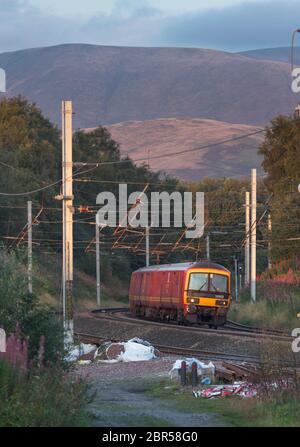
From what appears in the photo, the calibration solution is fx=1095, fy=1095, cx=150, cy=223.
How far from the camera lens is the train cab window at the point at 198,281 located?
44219mm

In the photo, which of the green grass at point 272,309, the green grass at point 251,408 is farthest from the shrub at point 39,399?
the green grass at point 272,309

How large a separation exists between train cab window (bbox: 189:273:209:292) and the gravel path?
17783mm

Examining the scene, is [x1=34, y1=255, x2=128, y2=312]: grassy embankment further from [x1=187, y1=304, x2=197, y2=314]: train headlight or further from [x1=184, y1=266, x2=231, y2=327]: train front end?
[x1=187, y1=304, x2=197, y2=314]: train headlight

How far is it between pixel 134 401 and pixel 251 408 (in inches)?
108

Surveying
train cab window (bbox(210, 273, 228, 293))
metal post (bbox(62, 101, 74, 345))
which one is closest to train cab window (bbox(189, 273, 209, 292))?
train cab window (bbox(210, 273, 228, 293))

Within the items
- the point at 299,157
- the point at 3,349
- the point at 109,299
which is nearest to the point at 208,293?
the point at 299,157

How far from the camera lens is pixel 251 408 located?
16391 millimetres

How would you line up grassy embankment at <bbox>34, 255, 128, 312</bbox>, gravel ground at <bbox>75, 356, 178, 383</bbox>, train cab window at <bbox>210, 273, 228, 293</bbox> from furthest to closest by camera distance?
grassy embankment at <bbox>34, 255, 128, 312</bbox>, train cab window at <bbox>210, 273, 228, 293</bbox>, gravel ground at <bbox>75, 356, 178, 383</bbox>

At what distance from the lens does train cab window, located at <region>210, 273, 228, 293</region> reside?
44656mm

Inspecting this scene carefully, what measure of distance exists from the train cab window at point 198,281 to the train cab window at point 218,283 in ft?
1.04

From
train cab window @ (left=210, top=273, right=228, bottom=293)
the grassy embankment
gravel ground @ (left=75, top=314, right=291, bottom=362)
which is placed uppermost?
train cab window @ (left=210, top=273, right=228, bottom=293)

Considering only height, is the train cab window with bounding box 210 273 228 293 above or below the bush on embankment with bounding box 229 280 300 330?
above
